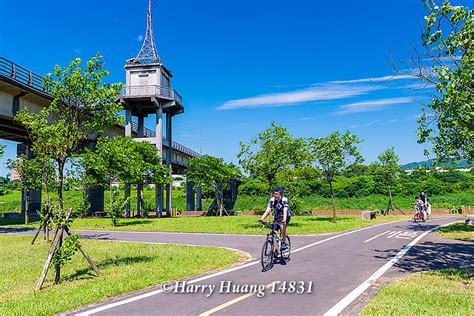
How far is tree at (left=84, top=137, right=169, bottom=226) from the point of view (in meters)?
30.2

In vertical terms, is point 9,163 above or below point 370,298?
above

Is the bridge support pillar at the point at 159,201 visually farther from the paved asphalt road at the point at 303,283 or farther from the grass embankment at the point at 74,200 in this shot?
the paved asphalt road at the point at 303,283

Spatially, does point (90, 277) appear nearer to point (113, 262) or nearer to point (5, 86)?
point (113, 262)

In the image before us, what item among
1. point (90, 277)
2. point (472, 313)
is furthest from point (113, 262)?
point (472, 313)

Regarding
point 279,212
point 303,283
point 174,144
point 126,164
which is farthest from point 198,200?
point 303,283

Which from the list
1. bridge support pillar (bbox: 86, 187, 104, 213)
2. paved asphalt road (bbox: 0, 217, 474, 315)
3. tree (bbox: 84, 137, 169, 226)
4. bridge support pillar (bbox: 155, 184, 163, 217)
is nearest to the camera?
paved asphalt road (bbox: 0, 217, 474, 315)

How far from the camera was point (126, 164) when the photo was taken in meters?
32.3

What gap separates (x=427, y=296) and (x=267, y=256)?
150 inches

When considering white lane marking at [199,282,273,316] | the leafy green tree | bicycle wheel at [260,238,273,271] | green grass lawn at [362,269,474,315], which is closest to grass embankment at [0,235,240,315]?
bicycle wheel at [260,238,273,271]

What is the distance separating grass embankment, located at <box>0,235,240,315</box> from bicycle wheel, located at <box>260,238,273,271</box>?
4.53 feet

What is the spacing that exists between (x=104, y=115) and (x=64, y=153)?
144cm

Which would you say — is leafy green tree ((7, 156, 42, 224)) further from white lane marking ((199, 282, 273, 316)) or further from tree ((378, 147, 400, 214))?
tree ((378, 147, 400, 214))

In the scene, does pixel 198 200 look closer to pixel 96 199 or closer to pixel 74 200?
pixel 74 200

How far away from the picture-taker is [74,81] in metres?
9.30
